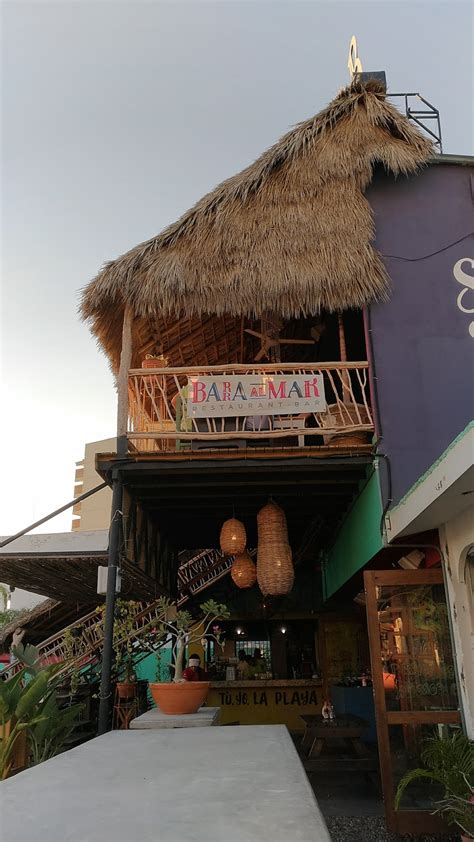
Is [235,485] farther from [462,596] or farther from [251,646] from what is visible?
[251,646]

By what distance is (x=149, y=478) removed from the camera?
5.98 m

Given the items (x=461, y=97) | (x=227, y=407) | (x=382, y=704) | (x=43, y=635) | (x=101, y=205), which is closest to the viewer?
(x=382, y=704)

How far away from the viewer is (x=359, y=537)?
6375mm

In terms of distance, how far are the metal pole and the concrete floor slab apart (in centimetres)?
159

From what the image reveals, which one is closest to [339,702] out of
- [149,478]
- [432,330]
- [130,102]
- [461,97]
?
[149,478]

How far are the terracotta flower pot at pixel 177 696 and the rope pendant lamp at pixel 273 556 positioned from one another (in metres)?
1.19

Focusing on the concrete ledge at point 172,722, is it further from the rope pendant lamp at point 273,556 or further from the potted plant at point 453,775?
the potted plant at point 453,775

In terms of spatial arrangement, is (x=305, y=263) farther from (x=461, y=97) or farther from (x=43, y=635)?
(x=43, y=635)

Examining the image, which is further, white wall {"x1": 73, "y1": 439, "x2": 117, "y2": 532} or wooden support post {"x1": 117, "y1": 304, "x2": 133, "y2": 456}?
white wall {"x1": 73, "y1": 439, "x2": 117, "y2": 532}

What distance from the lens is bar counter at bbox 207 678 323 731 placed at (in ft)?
34.0

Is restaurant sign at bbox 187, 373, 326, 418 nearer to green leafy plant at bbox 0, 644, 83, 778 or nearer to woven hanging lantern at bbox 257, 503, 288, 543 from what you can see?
woven hanging lantern at bbox 257, 503, 288, 543

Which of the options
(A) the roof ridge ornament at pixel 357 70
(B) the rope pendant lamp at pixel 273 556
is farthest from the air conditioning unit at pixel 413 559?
(A) the roof ridge ornament at pixel 357 70

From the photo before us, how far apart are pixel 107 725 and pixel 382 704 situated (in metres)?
2.35

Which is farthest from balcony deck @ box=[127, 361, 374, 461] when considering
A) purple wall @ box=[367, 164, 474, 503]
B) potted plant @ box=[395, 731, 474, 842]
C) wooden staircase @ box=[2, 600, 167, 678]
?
wooden staircase @ box=[2, 600, 167, 678]
